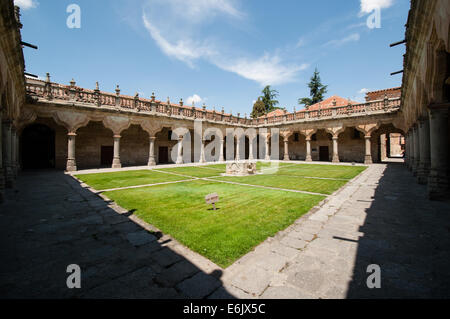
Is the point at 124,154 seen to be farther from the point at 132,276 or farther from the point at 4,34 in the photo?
the point at 132,276

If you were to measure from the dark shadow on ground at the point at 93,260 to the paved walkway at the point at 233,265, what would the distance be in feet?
0.04

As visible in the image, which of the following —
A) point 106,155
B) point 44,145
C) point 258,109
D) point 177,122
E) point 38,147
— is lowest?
point 106,155

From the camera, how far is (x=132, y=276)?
248cm

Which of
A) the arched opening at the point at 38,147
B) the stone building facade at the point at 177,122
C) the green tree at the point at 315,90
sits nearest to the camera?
the stone building facade at the point at 177,122

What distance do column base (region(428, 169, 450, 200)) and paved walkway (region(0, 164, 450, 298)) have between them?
1666 millimetres

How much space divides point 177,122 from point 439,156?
60.9ft

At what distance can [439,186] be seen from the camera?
6176 mm

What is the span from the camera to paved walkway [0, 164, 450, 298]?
225cm

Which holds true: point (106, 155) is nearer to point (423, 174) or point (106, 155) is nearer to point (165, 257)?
point (165, 257)

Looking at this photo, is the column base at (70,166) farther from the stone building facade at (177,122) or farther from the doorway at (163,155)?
the doorway at (163,155)

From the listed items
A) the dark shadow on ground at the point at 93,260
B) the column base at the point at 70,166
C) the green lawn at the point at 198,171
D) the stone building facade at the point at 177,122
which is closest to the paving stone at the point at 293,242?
the dark shadow on ground at the point at 93,260

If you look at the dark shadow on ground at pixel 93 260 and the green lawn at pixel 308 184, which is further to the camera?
the green lawn at pixel 308 184

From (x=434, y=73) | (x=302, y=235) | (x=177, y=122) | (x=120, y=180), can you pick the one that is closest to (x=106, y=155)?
(x=177, y=122)

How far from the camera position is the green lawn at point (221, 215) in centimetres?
335
